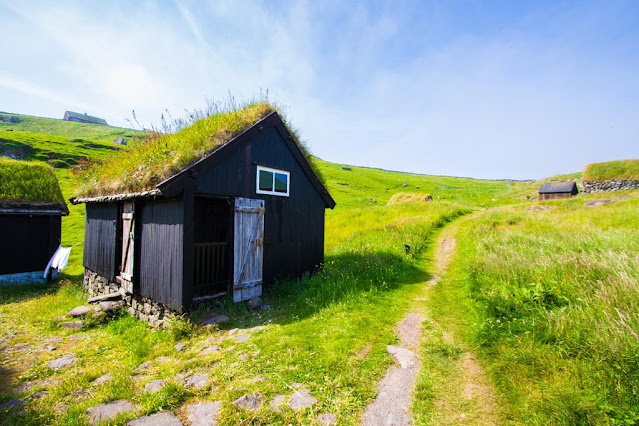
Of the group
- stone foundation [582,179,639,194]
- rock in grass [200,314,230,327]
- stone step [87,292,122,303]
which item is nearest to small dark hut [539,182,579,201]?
stone foundation [582,179,639,194]

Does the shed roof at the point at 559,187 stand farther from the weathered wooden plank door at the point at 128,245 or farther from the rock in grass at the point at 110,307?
the rock in grass at the point at 110,307

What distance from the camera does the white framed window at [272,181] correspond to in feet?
31.6

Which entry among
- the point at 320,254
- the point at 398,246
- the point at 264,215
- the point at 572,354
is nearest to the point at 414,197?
the point at 398,246

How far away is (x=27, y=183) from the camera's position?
→ 16.4 meters

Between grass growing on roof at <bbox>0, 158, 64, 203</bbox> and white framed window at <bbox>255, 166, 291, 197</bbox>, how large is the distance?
50.7 feet

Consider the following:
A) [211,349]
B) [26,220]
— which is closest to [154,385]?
[211,349]

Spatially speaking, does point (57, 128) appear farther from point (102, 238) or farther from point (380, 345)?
point (380, 345)

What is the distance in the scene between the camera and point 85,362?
21.0 feet

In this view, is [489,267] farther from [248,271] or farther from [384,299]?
[248,271]

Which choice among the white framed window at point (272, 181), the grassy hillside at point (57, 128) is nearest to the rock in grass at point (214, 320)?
the white framed window at point (272, 181)

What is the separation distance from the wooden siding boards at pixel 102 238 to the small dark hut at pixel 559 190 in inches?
2074

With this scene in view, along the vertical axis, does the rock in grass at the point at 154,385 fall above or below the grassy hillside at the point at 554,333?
below

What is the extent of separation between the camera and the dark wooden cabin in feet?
25.7

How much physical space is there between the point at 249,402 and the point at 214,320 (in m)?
3.99
